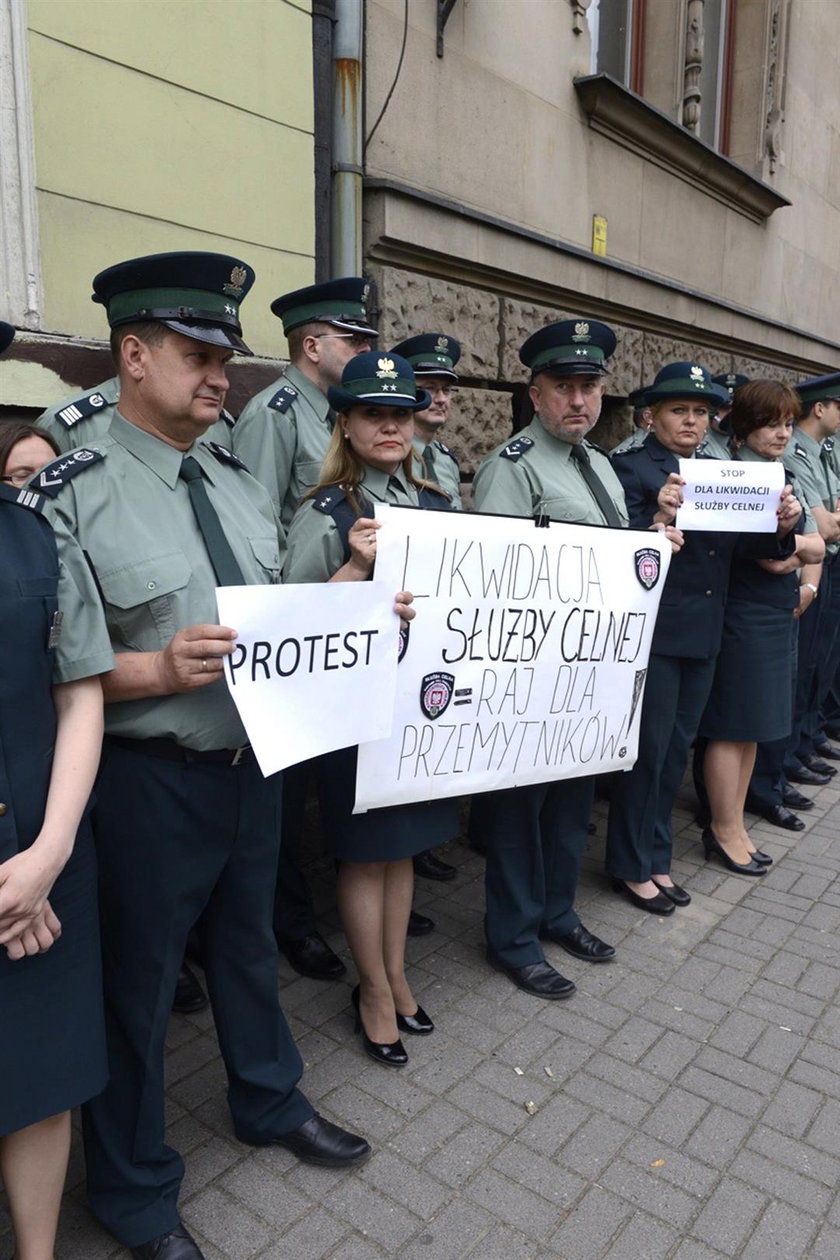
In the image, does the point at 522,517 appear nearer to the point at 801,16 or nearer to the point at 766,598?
the point at 766,598

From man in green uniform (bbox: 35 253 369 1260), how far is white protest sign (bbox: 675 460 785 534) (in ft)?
6.18

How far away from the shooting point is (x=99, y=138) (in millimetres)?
3375

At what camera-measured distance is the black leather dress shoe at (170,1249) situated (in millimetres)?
2066

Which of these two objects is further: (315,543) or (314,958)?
(314,958)

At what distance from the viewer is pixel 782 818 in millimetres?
4824

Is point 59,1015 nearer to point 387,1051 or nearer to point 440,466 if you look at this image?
point 387,1051

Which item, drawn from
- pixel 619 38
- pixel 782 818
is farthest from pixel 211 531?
pixel 619 38

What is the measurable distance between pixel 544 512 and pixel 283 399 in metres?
1.03

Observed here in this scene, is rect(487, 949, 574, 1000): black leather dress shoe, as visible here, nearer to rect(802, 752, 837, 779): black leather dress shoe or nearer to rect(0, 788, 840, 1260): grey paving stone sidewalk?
rect(0, 788, 840, 1260): grey paving stone sidewalk

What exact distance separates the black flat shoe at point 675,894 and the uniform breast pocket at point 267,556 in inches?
96.1

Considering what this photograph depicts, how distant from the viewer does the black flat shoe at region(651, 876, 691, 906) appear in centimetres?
392

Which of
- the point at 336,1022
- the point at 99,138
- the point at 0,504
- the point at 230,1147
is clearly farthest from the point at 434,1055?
the point at 99,138

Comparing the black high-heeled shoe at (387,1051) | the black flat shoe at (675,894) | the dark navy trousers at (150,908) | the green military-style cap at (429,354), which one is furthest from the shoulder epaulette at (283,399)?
the black flat shoe at (675,894)

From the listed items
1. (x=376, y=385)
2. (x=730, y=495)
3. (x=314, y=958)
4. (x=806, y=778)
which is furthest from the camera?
(x=806, y=778)
